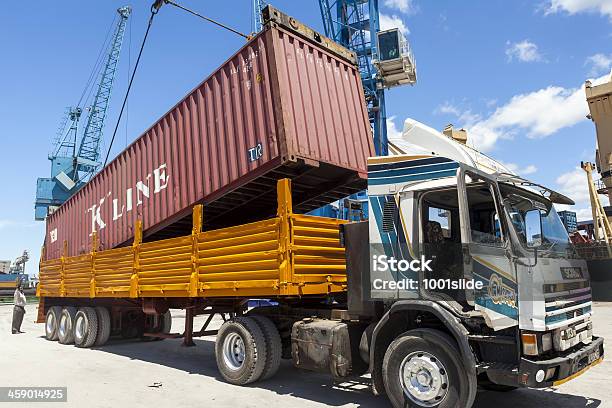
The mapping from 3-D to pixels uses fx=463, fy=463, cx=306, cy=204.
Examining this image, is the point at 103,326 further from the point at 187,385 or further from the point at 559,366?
the point at 559,366

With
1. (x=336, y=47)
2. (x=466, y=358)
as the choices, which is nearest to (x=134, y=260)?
(x=336, y=47)

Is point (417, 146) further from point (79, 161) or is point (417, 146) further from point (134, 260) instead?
point (79, 161)

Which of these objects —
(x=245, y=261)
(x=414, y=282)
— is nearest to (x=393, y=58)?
(x=245, y=261)

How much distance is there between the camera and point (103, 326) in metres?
10.4

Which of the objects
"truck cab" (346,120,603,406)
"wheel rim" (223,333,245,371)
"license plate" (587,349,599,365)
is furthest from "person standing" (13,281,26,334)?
"license plate" (587,349,599,365)

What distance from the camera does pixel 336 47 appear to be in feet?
26.1

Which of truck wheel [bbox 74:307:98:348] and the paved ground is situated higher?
truck wheel [bbox 74:307:98:348]

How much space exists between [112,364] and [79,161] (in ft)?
127

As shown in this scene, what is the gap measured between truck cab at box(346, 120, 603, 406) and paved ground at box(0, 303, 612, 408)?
1053 mm

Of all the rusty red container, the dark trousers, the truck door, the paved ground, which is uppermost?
the rusty red container

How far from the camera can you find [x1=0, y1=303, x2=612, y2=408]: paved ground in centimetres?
543

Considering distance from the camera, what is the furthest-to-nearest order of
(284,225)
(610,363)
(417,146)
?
(610,363)
(284,225)
(417,146)

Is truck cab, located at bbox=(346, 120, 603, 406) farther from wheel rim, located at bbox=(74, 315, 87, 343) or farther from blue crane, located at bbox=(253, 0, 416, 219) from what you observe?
blue crane, located at bbox=(253, 0, 416, 219)

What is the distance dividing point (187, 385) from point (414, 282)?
371cm
